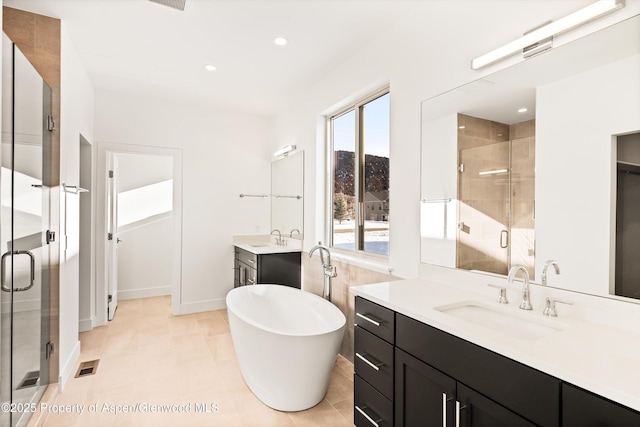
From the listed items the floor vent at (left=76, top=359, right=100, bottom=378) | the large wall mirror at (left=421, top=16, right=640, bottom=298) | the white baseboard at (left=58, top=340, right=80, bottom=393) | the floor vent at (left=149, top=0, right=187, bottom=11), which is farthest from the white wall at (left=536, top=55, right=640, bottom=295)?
the floor vent at (left=76, top=359, right=100, bottom=378)

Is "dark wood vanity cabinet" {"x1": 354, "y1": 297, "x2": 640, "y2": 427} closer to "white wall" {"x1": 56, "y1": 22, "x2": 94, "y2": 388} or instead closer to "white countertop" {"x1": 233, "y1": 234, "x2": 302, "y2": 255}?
"white countertop" {"x1": 233, "y1": 234, "x2": 302, "y2": 255}

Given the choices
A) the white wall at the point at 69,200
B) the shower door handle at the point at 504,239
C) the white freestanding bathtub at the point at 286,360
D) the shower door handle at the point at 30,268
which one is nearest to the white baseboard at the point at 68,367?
the white wall at the point at 69,200

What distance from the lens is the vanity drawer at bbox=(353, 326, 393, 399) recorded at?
159 cm

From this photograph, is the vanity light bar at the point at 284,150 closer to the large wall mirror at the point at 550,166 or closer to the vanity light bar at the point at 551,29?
the large wall mirror at the point at 550,166

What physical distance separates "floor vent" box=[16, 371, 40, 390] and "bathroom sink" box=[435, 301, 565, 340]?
7.78 feet

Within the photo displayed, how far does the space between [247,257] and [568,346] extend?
3.28 metres

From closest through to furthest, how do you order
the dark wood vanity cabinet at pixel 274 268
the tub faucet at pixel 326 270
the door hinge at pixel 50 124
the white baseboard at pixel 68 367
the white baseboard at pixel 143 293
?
1. the door hinge at pixel 50 124
2. the white baseboard at pixel 68 367
3. the tub faucet at pixel 326 270
4. the dark wood vanity cabinet at pixel 274 268
5. the white baseboard at pixel 143 293

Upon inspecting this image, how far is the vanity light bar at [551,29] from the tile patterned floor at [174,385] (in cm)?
224

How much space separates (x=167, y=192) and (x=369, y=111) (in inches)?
145

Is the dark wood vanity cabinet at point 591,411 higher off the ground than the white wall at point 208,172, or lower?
lower

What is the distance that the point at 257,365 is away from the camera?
2176 millimetres

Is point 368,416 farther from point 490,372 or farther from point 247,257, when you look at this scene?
point 247,257

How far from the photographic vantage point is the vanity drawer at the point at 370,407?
160cm

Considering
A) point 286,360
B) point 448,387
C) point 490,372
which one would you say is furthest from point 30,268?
point 490,372
